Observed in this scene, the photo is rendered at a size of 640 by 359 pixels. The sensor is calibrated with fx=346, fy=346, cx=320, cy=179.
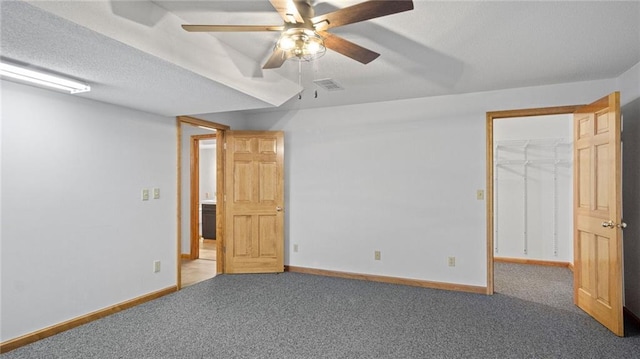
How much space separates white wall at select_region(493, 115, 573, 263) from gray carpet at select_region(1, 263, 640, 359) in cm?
126

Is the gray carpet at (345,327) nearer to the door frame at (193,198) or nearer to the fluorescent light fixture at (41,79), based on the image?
the door frame at (193,198)

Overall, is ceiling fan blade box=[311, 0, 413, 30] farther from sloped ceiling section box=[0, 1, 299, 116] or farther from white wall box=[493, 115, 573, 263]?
white wall box=[493, 115, 573, 263]

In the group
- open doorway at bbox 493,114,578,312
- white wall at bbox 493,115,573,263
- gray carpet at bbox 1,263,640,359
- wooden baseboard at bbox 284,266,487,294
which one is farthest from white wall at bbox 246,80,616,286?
white wall at bbox 493,115,573,263

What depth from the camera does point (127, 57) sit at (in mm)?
2107

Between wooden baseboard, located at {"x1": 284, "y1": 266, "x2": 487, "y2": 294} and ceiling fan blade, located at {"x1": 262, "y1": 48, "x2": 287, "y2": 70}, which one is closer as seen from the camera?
ceiling fan blade, located at {"x1": 262, "y1": 48, "x2": 287, "y2": 70}

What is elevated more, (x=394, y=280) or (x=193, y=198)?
(x=193, y=198)

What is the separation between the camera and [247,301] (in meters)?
3.55

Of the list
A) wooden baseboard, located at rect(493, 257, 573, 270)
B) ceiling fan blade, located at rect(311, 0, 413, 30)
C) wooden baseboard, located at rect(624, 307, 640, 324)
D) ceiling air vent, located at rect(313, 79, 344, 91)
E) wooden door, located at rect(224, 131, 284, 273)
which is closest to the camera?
ceiling fan blade, located at rect(311, 0, 413, 30)

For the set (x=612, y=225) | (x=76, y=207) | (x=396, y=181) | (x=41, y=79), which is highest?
(x=41, y=79)

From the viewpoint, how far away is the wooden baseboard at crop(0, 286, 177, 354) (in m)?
2.57

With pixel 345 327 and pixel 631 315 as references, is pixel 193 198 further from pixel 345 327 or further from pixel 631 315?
pixel 631 315

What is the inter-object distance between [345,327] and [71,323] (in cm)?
233

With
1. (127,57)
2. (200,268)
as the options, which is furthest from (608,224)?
(200,268)

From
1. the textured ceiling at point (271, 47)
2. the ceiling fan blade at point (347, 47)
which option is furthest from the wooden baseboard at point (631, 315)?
the ceiling fan blade at point (347, 47)
